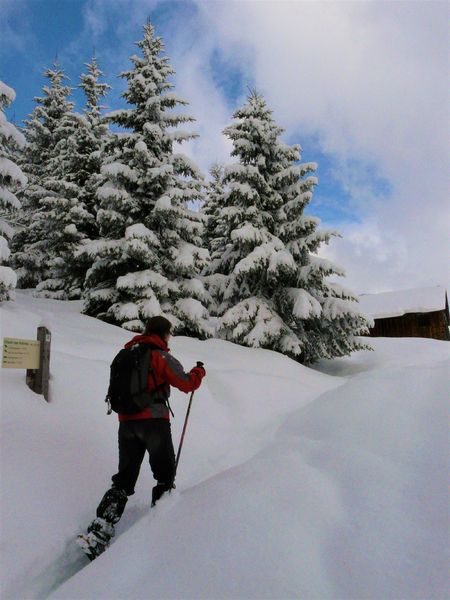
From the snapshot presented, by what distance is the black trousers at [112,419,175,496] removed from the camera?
3.86m

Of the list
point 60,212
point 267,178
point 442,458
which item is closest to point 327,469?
point 442,458

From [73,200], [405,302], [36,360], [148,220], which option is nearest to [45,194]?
[73,200]

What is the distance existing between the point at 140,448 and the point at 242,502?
1.19 metres

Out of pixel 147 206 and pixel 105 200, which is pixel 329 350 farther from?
pixel 105 200

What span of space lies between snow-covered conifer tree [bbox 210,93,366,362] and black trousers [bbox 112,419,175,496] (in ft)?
31.5

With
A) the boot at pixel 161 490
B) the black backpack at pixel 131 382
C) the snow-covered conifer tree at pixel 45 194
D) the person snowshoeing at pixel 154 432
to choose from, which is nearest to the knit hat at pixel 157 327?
the person snowshoeing at pixel 154 432

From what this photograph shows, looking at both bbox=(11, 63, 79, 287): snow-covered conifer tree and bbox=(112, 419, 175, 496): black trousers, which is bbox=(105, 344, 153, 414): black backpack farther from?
bbox=(11, 63, 79, 287): snow-covered conifer tree

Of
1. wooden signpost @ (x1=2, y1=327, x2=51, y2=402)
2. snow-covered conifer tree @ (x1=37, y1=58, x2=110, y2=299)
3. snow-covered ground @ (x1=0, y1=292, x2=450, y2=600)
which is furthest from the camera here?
snow-covered conifer tree @ (x1=37, y1=58, x2=110, y2=299)

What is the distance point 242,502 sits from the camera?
3312 mm

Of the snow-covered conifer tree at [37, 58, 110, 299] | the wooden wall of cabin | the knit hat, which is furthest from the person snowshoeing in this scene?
the wooden wall of cabin

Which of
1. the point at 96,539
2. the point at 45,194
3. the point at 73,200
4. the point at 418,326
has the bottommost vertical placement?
the point at 96,539

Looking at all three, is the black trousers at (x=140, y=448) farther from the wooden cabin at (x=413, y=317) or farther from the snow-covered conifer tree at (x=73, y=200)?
the wooden cabin at (x=413, y=317)

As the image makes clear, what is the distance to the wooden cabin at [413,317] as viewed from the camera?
34.2 m

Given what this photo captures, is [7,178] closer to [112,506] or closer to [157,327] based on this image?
[157,327]
